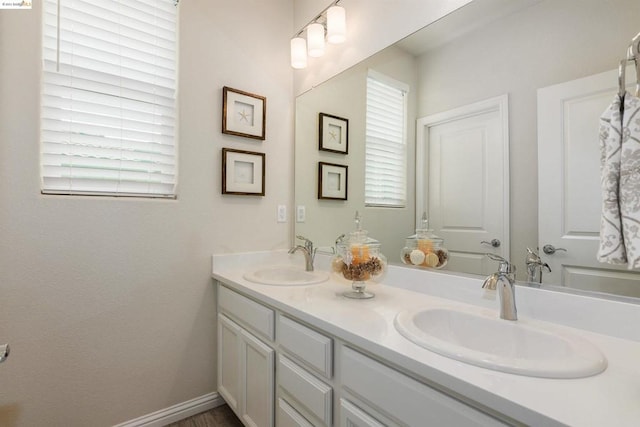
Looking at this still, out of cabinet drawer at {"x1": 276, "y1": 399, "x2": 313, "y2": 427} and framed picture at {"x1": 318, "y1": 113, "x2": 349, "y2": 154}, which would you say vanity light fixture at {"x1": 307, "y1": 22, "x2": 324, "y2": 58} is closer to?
framed picture at {"x1": 318, "y1": 113, "x2": 349, "y2": 154}

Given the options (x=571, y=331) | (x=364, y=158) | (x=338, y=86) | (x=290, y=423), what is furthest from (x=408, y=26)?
(x=290, y=423)

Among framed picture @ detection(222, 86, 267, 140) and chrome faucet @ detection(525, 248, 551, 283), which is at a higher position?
framed picture @ detection(222, 86, 267, 140)

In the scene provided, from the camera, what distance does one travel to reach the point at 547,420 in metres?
0.52

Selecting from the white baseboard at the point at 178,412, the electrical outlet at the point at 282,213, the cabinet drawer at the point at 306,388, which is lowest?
the white baseboard at the point at 178,412

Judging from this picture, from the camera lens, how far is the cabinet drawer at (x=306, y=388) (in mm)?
1004

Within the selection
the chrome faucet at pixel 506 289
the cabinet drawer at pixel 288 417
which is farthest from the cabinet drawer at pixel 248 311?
the chrome faucet at pixel 506 289

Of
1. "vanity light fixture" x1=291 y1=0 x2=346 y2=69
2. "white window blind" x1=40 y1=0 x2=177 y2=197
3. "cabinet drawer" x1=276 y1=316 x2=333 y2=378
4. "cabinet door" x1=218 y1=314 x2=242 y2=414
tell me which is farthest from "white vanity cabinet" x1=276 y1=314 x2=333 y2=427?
"vanity light fixture" x1=291 y1=0 x2=346 y2=69

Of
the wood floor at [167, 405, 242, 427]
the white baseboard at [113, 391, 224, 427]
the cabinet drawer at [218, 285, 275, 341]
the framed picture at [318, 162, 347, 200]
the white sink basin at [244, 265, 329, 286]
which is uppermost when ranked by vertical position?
the framed picture at [318, 162, 347, 200]

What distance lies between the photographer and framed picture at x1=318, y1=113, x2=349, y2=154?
1883 mm

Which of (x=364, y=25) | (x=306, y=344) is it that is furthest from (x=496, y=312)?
(x=364, y=25)

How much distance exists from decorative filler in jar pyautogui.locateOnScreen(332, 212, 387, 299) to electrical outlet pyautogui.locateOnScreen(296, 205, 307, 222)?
823 millimetres

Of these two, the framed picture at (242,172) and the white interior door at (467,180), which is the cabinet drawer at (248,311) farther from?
the white interior door at (467,180)

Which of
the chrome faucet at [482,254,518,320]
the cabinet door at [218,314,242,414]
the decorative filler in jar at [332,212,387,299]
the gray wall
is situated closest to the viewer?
the chrome faucet at [482,254,518,320]

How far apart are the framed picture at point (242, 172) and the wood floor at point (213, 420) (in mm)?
1247
